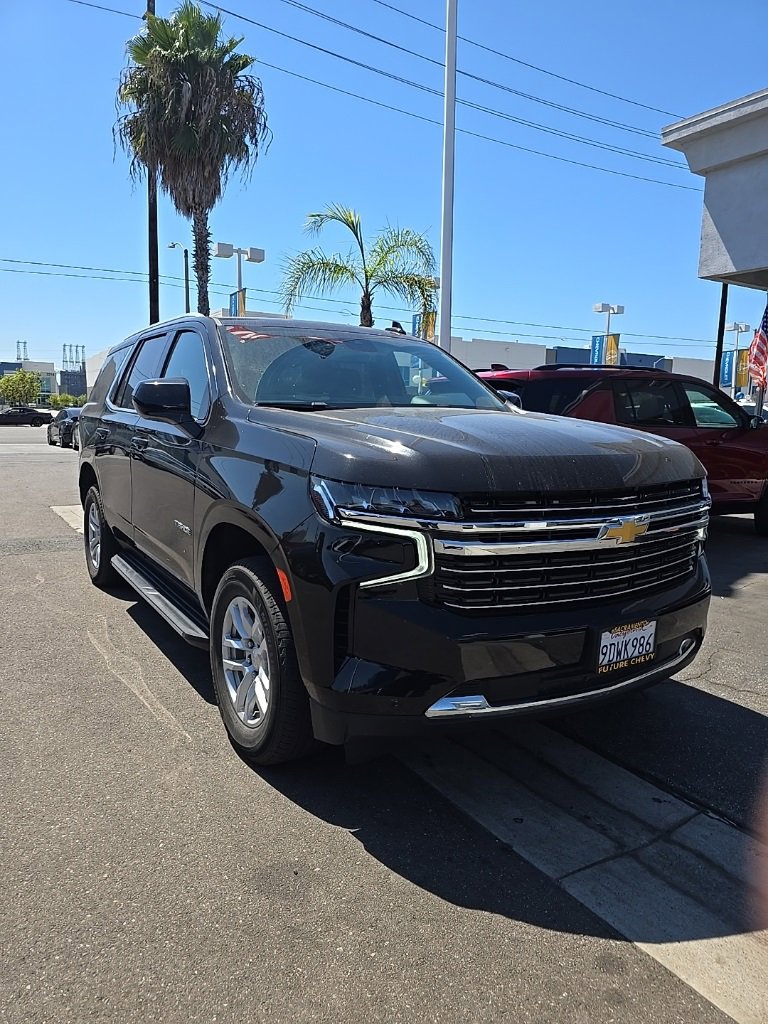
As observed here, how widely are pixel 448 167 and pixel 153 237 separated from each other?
9.14 metres

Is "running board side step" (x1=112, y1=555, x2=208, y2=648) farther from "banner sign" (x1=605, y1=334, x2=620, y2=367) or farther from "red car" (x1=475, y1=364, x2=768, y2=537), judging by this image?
"banner sign" (x1=605, y1=334, x2=620, y2=367)

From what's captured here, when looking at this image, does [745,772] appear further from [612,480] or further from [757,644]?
[757,644]

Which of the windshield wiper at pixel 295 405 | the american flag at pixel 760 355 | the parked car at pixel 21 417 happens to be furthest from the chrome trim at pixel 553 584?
the parked car at pixel 21 417

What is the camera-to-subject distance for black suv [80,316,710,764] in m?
2.59

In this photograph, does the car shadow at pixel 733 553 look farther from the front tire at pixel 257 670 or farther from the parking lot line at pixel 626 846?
the front tire at pixel 257 670

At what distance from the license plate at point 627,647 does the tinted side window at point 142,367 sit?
10.9 ft

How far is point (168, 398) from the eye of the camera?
3.77 meters

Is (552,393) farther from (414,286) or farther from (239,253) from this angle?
(239,253)

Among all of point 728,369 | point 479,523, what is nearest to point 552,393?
point 479,523

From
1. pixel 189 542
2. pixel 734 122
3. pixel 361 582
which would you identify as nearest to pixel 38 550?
pixel 189 542

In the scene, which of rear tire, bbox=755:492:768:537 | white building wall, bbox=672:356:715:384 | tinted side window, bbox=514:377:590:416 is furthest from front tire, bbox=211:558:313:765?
white building wall, bbox=672:356:715:384

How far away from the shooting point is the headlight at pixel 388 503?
259 cm

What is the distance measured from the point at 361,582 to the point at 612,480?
3.35 feet

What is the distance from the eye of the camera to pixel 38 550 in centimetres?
785
